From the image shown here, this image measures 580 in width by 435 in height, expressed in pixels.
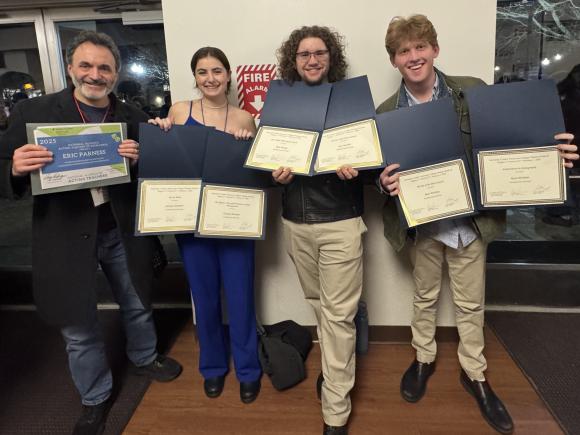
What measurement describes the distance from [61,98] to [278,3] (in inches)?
42.3

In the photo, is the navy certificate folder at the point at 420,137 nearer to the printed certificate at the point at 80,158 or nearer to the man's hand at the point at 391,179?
the man's hand at the point at 391,179

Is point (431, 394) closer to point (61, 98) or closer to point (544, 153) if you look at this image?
point (544, 153)

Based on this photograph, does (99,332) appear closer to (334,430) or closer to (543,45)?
(334,430)

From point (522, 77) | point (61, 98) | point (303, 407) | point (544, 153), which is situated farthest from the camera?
point (522, 77)

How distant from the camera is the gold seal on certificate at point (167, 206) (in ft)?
5.25

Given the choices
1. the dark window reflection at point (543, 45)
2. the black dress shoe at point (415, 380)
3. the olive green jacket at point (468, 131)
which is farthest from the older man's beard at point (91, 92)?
the dark window reflection at point (543, 45)

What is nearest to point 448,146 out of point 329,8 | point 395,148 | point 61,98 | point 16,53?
point 395,148

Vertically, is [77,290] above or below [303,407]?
above

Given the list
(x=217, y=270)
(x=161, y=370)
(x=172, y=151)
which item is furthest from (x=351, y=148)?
(x=161, y=370)

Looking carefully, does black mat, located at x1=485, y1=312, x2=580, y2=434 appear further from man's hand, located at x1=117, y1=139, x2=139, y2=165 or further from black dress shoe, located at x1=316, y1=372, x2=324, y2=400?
man's hand, located at x1=117, y1=139, x2=139, y2=165

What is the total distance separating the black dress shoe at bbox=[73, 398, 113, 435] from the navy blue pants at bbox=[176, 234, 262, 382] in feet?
1.51

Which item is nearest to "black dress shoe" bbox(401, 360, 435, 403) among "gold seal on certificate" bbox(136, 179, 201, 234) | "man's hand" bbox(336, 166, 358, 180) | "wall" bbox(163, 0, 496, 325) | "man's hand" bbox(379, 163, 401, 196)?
"wall" bbox(163, 0, 496, 325)

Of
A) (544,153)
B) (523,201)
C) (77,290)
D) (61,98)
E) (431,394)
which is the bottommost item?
(431,394)

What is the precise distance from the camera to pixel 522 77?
2.54 metres
